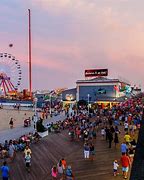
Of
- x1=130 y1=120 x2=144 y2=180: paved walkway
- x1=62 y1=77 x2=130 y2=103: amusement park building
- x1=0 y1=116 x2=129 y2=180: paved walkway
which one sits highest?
x1=62 y1=77 x2=130 y2=103: amusement park building

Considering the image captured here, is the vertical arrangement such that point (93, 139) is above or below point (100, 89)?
below

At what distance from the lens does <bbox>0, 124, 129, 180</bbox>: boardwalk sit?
17.9m

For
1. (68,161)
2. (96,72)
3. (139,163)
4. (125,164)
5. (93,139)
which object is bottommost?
(68,161)

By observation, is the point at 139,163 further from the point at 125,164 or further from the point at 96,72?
the point at 96,72

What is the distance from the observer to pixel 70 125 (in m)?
33.6

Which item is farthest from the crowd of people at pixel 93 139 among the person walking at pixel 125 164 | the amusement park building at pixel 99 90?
the amusement park building at pixel 99 90

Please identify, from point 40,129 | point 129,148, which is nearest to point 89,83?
point 40,129

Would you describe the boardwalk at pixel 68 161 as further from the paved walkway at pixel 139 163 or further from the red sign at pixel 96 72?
the red sign at pixel 96 72

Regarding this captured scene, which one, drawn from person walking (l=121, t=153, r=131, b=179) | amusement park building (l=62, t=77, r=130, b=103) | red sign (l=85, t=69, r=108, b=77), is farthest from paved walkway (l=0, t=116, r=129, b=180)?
red sign (l=85, t=69, r=108, b=77)

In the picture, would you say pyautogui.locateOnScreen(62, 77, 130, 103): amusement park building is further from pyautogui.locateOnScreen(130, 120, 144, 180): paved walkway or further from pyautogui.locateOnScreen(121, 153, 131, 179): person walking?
pyautogui.locateOnScreen(130, 120, 144, 180): paved walkway

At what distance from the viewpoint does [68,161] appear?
20.7 m

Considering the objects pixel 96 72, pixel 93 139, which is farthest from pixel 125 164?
pixel 96 72

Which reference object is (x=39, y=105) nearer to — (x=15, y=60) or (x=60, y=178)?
(x=15, y=60)

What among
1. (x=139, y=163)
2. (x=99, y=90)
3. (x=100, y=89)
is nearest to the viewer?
(x=139, y=163)
